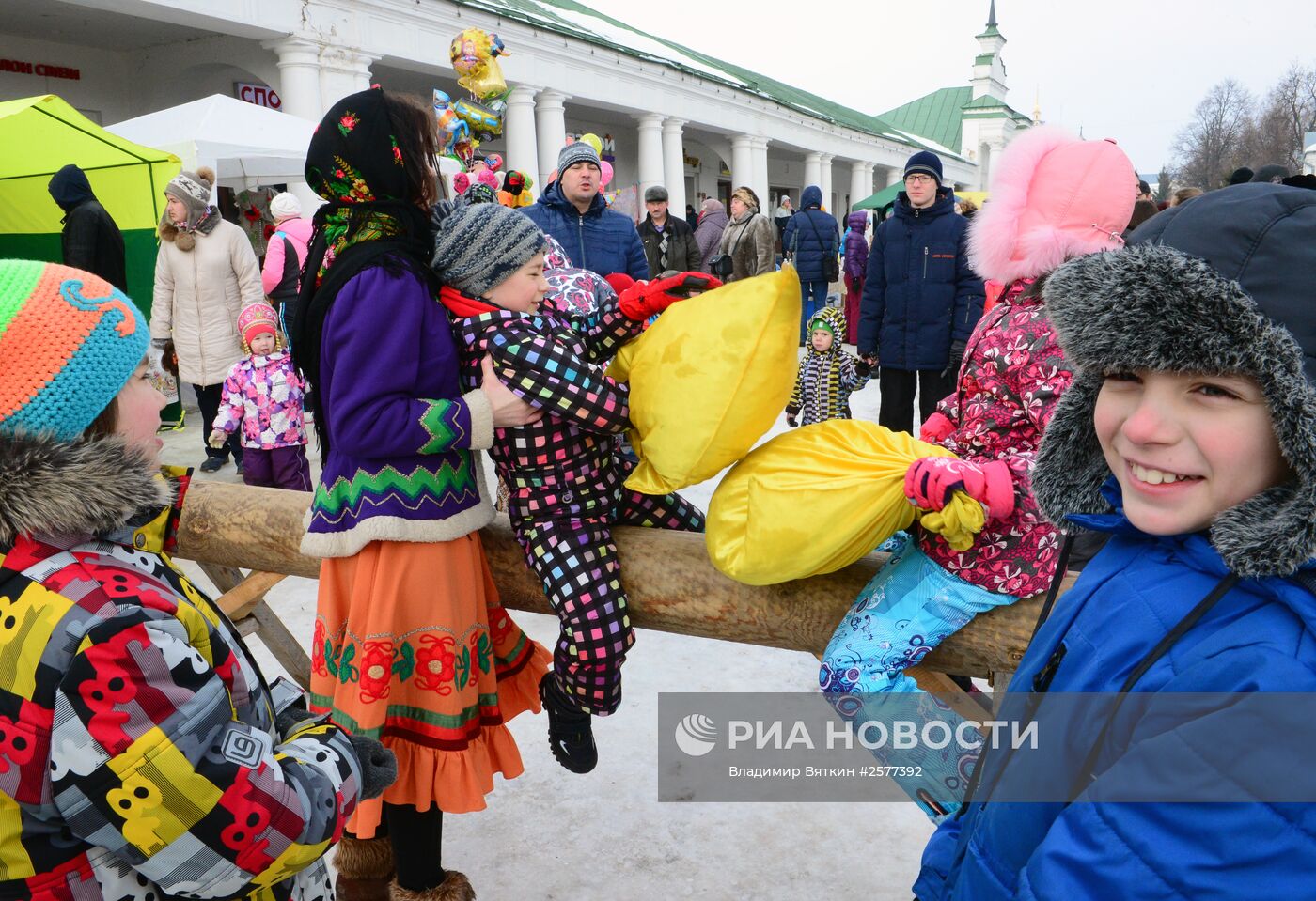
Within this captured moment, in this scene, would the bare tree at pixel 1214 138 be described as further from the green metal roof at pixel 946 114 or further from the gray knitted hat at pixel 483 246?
the gray knitted hat at pixel 483 246

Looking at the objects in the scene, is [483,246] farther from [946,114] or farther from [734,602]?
[946,114]

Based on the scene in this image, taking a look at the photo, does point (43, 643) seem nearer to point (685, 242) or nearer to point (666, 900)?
point (666, 900)

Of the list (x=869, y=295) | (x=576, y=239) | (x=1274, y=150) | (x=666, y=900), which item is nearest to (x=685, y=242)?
(x=869, y=295)

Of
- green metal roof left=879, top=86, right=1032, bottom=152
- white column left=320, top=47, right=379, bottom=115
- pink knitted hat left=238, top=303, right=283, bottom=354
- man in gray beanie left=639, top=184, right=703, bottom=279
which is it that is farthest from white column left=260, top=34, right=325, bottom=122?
green metal roof left=879, top=86, right=1032, bottom=152

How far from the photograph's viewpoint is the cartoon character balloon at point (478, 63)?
5.65 metres

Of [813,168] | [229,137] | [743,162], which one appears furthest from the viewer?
[813,168]

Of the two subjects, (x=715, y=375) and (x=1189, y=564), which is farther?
(x=715, y=375)

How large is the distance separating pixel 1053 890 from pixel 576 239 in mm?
4308

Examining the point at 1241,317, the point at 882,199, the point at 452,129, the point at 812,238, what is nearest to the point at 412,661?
the point at 1241,317

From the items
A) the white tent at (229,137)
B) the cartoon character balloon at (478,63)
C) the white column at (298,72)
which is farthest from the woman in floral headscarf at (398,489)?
the white column at (298,72)

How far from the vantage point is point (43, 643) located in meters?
1.06

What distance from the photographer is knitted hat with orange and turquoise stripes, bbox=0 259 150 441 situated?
110 cm

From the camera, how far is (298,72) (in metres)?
10.5

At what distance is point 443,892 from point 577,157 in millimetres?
3604
